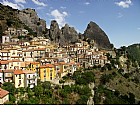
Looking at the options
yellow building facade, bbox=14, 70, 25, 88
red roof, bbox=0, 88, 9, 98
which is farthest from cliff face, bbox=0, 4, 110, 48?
red roof, bbox=0, 88, 9, 98

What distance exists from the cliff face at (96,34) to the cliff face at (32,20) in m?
0.71

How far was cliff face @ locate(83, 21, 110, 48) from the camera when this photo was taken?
3.71 m

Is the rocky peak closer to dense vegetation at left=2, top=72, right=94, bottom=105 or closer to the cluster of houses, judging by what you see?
the cluster of houses

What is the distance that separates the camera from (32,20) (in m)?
4.74

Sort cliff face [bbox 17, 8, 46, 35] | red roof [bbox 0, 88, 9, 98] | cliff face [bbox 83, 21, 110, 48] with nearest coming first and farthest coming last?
red roof [bbox 0, 88, 9, 98]
cliff face [bbox 83, 21, 110, 48]
cliff face [bbox 17, 8, 46, 35]

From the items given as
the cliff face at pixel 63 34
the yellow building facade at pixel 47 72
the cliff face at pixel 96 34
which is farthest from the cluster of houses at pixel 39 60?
the cliff face at pixel 96 34

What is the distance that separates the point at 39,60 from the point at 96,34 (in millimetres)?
922

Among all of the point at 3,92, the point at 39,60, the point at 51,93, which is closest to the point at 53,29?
the point at 39,60

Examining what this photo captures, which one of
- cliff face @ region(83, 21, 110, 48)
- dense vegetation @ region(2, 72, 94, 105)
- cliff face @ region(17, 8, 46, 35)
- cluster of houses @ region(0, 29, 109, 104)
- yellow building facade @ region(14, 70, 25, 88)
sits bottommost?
dense vegetation @ region(2, 72, 94, 105)

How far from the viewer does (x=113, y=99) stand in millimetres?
3467

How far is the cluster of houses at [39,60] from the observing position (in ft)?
11.4

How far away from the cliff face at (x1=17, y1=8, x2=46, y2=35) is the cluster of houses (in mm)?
245
